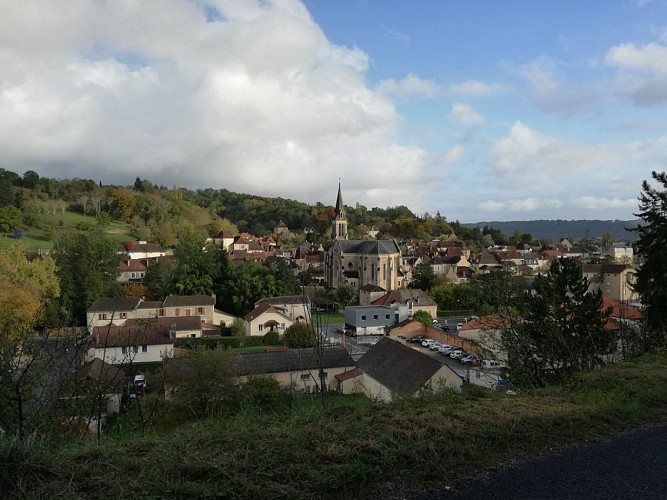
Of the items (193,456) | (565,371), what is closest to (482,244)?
(565,371)

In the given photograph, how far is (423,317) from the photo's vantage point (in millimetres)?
35031

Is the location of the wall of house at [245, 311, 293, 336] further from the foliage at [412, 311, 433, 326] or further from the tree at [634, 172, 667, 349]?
the tree at [634, 172, 667, 349]

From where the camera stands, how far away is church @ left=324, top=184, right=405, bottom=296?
48.6 m

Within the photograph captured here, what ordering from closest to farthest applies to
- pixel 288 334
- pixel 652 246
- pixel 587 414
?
pixel 587 414
pixel 652 246
pixel 288 334

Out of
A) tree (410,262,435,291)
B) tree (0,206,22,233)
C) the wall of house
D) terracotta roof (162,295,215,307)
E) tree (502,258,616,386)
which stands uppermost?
tree (0,206,22,233)

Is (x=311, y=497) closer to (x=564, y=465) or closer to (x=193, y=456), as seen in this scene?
(x=193, y=456)

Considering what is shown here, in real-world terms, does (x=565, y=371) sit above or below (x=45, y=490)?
below

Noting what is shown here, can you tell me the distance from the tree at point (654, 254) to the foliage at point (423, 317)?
19.0 m

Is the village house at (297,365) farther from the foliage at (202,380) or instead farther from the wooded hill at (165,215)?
the wooded hill at (165,215)

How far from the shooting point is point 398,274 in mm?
51219

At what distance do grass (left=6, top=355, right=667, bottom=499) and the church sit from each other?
4150 centimetres

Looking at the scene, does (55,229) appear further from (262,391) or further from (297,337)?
(262,391)

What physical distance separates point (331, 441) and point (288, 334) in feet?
76.7

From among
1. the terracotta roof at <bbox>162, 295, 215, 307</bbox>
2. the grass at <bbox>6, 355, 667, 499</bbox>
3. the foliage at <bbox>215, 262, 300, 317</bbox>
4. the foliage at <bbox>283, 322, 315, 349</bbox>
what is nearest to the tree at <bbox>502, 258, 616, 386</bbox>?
the grass at <bbox>6, 355, 667, 499</bbox>
